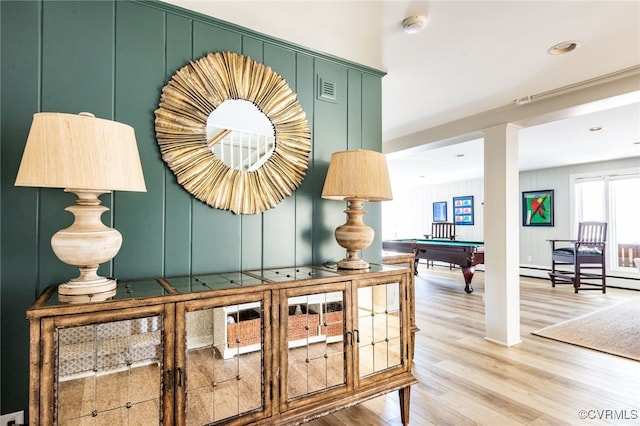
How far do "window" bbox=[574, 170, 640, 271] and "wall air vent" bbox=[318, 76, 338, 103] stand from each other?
6.50 metres

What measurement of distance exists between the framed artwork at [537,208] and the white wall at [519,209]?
0.30 feet

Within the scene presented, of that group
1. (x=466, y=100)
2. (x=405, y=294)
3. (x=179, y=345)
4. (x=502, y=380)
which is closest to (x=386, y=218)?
(x=466, y=100)

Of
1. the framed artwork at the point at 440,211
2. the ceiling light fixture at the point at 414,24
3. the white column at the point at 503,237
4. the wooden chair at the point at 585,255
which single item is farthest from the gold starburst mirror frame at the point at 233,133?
the framed artwork at the point at 440,211

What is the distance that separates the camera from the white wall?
21.4 ft

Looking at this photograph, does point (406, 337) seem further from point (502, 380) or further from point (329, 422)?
point (502, 380)

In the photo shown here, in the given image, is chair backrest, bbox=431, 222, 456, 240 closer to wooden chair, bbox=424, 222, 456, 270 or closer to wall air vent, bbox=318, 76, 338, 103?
wooden chair, bbox=424, 222, 456, 270

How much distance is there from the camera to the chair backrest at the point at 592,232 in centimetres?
571

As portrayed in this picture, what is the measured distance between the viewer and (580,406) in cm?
207

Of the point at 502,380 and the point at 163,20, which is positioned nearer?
the point at 163,20

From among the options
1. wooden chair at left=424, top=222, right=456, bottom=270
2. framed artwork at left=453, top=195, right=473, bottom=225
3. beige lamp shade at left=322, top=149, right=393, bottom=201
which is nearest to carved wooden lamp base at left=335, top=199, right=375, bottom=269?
beige lamp shade at left=322, top=149, right=393, bottom=201

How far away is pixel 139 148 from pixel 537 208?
7.86m

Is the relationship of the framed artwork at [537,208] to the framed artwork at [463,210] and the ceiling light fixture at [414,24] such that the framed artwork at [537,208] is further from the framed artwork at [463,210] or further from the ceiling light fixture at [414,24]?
the ceiling light fixture at [414,24]

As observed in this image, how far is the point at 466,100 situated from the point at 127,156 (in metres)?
2.90

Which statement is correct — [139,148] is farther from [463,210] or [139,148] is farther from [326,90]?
[463,210]
